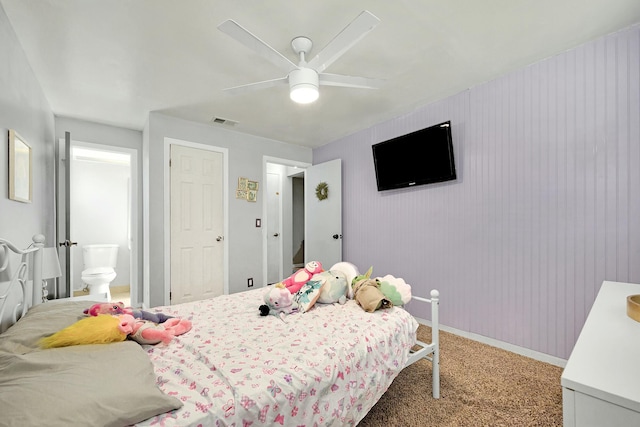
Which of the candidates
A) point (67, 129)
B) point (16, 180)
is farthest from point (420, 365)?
point (67, 129)

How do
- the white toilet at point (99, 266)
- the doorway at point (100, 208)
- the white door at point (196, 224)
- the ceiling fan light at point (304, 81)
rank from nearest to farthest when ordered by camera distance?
the ceiling fan light at point (304, 81), the white door at point (196, 224), the white toilet at point (99, 266), the doorway at point (100, 208)

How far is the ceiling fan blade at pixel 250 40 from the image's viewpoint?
4.64 ft

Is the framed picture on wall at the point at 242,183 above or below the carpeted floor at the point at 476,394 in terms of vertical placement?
above

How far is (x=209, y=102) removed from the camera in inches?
120

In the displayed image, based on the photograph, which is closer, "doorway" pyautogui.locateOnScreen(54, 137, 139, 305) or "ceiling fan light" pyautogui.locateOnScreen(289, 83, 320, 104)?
"ceiling fan light" pyautogui.locateOnScreen(289, 83, 320, 104)

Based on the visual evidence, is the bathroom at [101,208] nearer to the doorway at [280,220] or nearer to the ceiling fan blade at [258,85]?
the doorway at [280,220]

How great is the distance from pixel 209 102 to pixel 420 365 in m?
3.24

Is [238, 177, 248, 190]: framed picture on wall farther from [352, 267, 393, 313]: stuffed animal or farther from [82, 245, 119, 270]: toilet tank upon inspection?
[82, 245, 119, 270]: toilet tank

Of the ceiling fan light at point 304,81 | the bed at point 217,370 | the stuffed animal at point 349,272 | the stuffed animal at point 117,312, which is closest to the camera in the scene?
the bed at point 217,370

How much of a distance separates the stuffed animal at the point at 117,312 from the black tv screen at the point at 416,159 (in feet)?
8.66

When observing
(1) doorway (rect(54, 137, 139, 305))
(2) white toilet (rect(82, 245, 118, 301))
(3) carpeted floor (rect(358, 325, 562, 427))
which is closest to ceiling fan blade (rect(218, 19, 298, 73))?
(3) carpeted floor (rect(358, 325, 562, 427))

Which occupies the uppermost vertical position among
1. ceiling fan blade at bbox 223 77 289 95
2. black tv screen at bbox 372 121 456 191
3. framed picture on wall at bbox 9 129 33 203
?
ceiling fan blade at bbox 223 77 289 95

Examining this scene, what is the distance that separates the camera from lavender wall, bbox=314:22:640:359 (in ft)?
6.56

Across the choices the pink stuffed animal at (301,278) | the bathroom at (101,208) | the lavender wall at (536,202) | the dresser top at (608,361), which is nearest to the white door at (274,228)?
the bathroom at (101,208)
